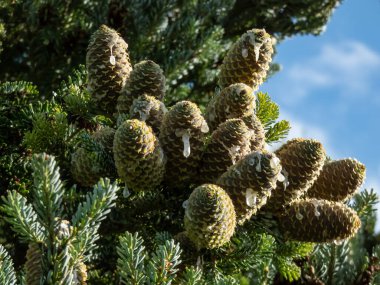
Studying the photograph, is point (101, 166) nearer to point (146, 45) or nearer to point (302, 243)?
point (302, 243)

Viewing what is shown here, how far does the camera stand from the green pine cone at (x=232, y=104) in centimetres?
113

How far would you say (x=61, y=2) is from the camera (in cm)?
279

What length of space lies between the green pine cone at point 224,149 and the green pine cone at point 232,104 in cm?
6

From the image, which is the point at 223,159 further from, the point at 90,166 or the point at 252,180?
the point at 90,166

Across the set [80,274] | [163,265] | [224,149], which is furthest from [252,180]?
[80,274]

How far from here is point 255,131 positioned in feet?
3.69

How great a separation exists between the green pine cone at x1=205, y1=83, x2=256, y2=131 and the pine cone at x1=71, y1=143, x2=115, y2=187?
Answer: 22 centimetres

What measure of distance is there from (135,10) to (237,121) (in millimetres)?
1816

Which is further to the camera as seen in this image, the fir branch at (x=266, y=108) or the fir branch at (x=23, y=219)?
the fir branch at (x=266, y=108)

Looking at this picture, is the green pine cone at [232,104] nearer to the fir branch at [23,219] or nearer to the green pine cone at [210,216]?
the green pine cone at [210,216]

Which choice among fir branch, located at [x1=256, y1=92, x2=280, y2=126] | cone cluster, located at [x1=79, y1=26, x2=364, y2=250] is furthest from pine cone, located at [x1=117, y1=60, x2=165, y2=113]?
fir branch, located at [x1=256, y1=92, x2=280, y2=126]

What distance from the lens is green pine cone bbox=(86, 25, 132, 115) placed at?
48.3 inches

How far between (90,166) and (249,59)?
0.37m

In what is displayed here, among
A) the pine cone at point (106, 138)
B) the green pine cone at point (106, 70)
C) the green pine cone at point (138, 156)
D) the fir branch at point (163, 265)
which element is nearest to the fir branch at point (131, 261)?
the fir branch at point (163, 265)
